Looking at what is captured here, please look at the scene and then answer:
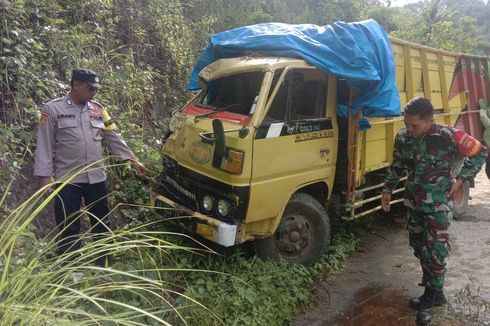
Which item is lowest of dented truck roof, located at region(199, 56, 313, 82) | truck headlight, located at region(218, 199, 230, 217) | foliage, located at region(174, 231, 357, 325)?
foliage, located at region(174, 231, 357, 325)

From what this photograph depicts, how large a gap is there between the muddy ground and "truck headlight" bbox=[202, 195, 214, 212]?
1182 millimetres

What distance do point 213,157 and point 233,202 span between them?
43cm

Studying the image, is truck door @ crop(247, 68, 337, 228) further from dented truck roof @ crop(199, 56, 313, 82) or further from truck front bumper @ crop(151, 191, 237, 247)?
truck front bumper @ crop(151, 191, 237, 247)

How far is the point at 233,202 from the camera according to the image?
343cm

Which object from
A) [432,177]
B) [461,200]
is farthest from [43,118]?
[461,200]

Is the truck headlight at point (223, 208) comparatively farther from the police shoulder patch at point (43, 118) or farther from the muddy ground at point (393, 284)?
the police shoulder patch at point (43, 118)

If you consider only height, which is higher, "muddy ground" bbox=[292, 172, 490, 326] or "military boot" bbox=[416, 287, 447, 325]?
"military boot" bbox=[416, 287, 447, 325]

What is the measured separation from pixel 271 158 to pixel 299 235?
950mm

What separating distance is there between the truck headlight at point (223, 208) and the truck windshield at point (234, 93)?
0.82m

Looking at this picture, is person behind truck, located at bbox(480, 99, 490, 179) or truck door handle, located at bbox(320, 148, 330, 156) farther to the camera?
person behind truck, located at bbox(480, 99, 490, 179)

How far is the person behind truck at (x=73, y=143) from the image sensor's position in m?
3.12

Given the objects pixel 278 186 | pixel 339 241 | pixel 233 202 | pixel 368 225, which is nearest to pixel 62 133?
pixel 233 202

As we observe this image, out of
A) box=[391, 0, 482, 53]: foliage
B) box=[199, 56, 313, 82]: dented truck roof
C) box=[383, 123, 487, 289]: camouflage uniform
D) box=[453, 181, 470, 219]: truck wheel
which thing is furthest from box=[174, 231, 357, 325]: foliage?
box=[391, 0, 482, 53]: foliage

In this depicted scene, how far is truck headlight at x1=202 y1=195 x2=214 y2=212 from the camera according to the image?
3.61m
